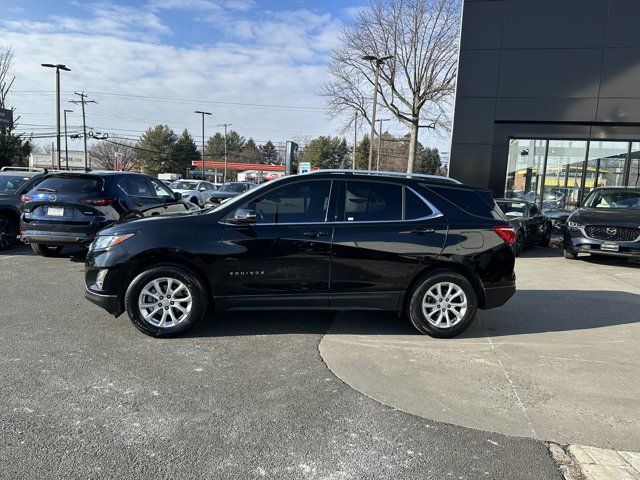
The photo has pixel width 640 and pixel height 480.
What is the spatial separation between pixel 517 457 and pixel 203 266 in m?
3.25

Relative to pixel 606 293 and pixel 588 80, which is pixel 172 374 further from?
pixel 588 80

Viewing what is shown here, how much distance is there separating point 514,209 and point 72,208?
10.3m

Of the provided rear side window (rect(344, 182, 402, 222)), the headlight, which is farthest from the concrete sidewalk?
the headlight

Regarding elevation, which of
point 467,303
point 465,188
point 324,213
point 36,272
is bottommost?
point 36,272

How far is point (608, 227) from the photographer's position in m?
9.85

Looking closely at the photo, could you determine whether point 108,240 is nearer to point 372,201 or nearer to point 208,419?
point 208,419

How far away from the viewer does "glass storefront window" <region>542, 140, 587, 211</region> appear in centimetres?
1594

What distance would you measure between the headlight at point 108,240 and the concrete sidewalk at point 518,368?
91.7 inches

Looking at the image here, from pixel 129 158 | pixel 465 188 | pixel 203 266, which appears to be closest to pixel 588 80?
pixel 465 188

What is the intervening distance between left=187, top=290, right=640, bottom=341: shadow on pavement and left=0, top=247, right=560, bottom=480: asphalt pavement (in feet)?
0.93

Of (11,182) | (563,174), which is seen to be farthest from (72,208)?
(563,174)

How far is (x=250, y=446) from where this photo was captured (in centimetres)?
297

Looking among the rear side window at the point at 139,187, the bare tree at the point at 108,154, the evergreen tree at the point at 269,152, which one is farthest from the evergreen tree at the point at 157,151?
the rear side window at the point at 139,187

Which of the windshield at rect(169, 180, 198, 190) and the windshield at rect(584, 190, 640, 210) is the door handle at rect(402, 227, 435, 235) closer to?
the windshield at rect(584, 190, 640, 210)
